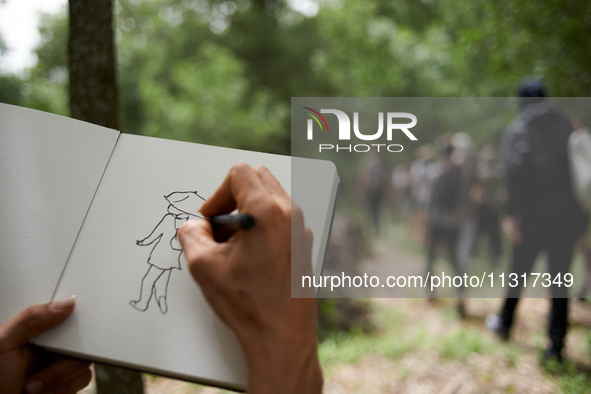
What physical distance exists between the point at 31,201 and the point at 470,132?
7141 mm

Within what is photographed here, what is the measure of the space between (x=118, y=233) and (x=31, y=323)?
26cm

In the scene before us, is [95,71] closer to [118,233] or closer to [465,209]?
[118,233]

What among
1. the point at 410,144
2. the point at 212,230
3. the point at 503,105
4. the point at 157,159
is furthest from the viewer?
the point at 410,144

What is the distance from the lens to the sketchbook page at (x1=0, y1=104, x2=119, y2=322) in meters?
0.91

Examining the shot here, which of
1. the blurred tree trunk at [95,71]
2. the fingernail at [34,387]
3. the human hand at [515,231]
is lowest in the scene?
the fingernail at [34,387]

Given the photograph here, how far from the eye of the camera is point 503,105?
17.8 feet

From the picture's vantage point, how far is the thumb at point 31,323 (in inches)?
32.4

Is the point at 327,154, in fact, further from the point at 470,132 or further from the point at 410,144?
the point at 470,132

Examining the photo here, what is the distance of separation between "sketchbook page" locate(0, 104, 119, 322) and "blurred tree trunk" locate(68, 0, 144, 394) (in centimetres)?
81

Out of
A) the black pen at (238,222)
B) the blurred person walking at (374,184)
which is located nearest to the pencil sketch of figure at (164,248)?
the black pen at (238,222)

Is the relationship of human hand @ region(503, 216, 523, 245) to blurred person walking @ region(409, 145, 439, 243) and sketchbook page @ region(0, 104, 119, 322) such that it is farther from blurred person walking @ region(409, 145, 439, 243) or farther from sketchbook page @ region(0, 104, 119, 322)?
sketchbook page @ region(0, 104, 119, 322)

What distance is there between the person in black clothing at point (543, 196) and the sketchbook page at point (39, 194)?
113 inches

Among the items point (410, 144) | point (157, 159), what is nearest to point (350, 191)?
point (410, 144)

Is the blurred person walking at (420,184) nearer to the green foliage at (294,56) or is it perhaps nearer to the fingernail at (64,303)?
the green foliage at (294,56)
